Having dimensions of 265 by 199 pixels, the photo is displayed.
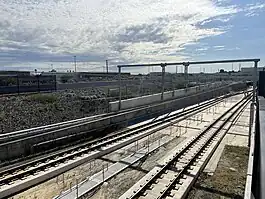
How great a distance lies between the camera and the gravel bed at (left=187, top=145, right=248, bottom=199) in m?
8.06

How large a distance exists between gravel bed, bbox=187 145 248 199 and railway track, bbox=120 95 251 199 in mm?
331

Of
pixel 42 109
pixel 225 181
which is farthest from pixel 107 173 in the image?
pixel 42 109

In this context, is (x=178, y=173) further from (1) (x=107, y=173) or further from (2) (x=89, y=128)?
(2) (x=89, y=128)

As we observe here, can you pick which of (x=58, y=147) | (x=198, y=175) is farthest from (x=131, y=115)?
(x=198, y=175)

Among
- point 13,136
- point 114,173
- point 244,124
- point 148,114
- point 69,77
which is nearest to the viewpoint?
point 114,173

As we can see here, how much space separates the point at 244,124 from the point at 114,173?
14038mm

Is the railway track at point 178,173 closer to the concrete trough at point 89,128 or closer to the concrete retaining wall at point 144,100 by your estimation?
the concrete trough at point 89,128

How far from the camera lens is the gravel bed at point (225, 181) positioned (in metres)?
8.06

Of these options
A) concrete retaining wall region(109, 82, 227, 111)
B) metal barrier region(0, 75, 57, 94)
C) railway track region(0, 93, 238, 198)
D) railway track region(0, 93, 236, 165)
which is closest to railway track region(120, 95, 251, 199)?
railway track region(0, 93, 238, 198)

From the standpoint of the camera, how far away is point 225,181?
8.99 m

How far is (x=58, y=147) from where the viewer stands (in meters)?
12.9

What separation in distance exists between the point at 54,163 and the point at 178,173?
513 cm

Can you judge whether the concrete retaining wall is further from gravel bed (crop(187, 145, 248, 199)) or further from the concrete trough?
gravel bed (crop(187, 145, 248, 199))

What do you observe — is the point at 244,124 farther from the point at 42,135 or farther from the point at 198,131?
the point at 42,135
